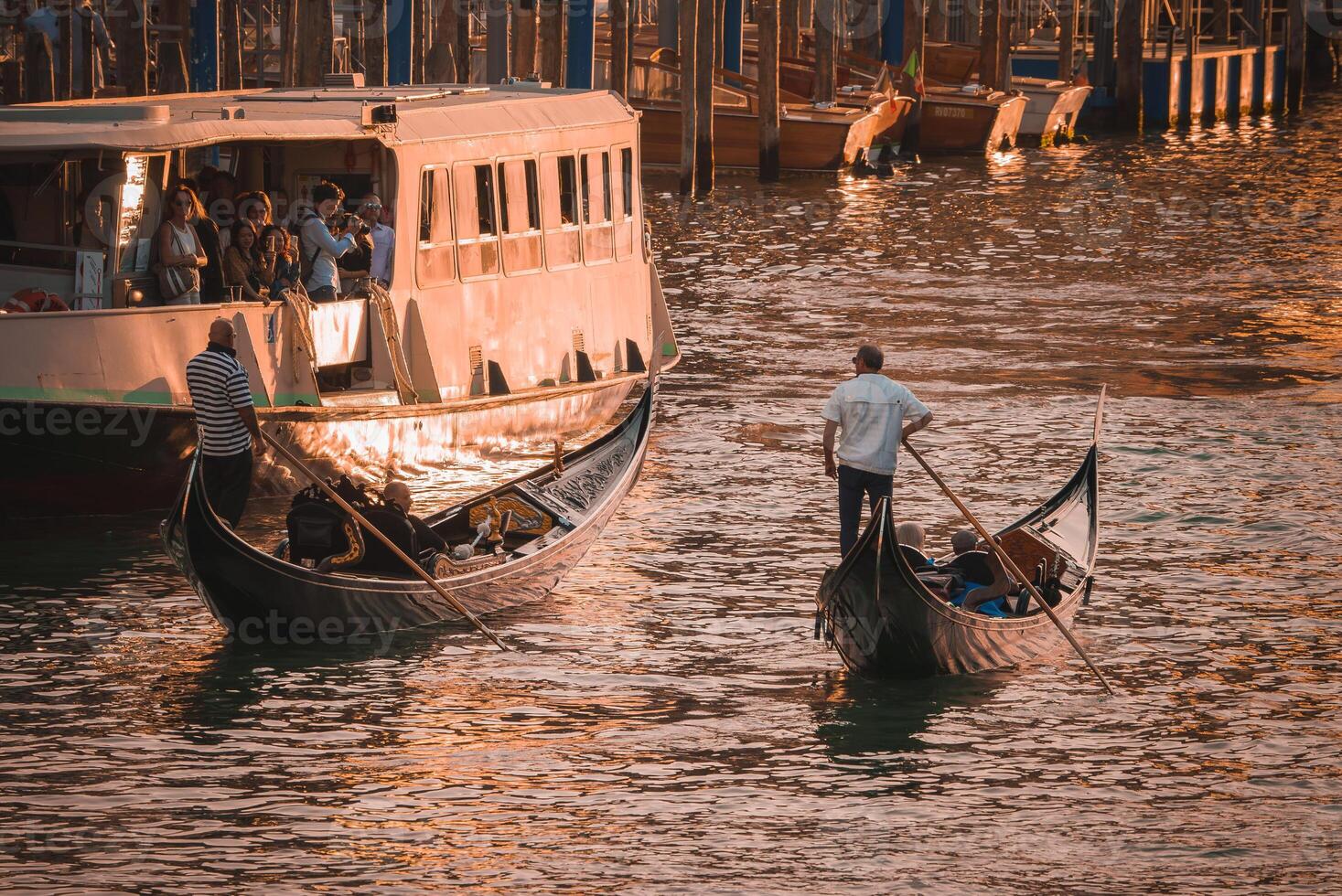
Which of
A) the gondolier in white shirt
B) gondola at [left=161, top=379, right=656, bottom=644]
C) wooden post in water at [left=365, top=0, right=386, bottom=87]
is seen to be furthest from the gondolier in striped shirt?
wooden post in water at [left=365, top=0, right=386, bottom=87]

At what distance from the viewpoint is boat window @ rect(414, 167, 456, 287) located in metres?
17.2

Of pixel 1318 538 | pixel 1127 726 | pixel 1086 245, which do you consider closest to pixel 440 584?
pixel 1127 726

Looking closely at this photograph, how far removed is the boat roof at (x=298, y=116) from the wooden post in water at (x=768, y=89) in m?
15.6

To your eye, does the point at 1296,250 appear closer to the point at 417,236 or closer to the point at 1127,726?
the point at 417,236

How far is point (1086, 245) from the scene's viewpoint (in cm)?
3177

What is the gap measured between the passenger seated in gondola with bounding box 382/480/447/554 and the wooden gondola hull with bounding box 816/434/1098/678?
7.70 feet

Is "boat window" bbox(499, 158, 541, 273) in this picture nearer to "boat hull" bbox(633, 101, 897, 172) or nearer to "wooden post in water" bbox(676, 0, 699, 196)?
"wooden post in water" bbox(676, 0, 699, 196)

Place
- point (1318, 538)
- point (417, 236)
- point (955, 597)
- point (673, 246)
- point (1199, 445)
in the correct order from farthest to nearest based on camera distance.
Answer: point (673, 246), point (1199, 445), point (417, 236), point (1318, 538), point (955, 597)

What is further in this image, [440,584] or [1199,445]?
[1199,445]

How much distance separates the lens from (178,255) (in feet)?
50.6

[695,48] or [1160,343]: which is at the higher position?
[695,48]

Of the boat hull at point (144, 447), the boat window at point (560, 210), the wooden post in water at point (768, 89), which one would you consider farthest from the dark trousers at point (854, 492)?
the wooden post in water at point (768, 89)

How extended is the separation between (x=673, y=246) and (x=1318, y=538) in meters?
16.1

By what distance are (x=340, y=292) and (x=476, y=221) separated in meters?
1.41
